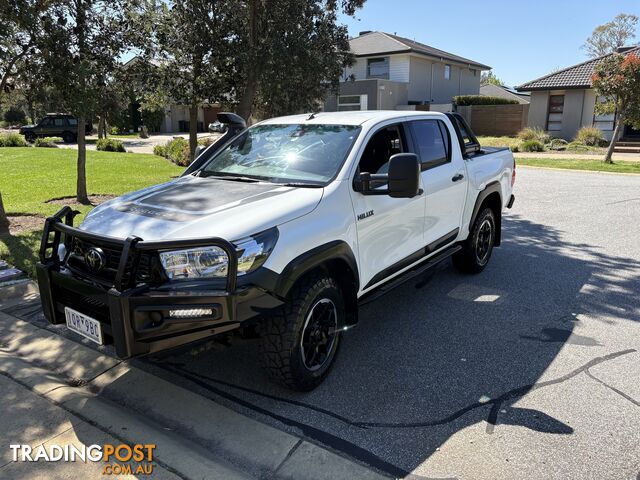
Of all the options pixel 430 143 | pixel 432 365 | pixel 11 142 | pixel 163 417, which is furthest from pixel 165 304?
pixel 11 142

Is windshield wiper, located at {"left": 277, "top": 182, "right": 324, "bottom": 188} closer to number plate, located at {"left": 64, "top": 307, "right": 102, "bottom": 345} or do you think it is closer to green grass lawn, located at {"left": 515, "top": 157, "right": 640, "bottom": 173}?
number plate, located at {"left": 64, "top": 307, "right": 102, "bottom": 345}

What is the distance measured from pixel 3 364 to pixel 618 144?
28.0m

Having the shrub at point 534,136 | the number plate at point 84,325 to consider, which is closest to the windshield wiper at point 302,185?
the number plate at point 84,325

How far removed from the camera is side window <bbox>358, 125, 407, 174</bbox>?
4121 mm

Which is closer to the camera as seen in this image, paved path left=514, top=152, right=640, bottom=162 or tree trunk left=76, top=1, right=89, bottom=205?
tree trunk left=76, top=1, right=89, bottom=205

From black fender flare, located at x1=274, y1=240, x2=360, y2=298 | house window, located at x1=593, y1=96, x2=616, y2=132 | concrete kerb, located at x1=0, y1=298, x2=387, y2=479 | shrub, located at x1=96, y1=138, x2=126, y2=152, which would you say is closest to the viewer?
concrete kerb, located at x1=0, y1=298, x2=387, y2=479

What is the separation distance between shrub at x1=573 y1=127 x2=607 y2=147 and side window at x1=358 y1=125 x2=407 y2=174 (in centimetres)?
2460

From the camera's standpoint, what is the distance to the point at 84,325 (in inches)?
125

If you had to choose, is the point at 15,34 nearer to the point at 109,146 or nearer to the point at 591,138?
the point at 109,146

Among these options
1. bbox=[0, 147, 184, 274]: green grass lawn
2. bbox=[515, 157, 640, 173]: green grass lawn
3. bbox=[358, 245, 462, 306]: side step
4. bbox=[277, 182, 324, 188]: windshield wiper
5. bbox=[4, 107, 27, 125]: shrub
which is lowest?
bbox=[515, 157, 640, 173]: green grass lawn

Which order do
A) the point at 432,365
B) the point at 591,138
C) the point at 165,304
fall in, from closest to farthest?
the point at 165,304 → the point at 432,365 → the point at 591,138

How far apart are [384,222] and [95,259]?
6.87 feet

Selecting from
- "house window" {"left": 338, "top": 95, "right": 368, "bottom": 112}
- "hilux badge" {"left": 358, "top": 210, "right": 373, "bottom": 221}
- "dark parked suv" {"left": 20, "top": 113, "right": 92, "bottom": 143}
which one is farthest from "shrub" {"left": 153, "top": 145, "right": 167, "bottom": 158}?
"hilux badge" {"left": 358, "top": 210, "right": 373, "bottom": 221}

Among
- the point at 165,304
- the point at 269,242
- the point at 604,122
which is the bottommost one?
the point at 165,304
